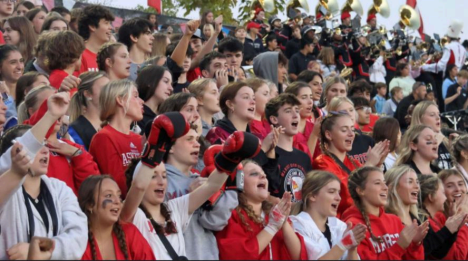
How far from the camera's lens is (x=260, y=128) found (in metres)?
7.75

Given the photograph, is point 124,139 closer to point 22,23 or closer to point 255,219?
point 255,219

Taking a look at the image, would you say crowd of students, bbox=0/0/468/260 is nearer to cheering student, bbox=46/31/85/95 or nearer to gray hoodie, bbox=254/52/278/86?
cheering student, bbox=46/31/85/95

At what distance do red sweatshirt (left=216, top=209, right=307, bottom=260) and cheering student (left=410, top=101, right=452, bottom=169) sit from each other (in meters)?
3.48

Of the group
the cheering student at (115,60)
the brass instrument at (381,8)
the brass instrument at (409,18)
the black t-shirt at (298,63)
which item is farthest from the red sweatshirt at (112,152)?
the brass instrument at (409,18)

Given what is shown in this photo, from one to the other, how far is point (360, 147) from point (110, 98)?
287 centimetres

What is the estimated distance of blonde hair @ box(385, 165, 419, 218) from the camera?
7.02 metres

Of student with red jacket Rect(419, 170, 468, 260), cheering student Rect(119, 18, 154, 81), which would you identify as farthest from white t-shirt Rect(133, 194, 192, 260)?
cheering student Rect(119, 18, 154, 81)

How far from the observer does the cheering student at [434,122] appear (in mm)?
9156

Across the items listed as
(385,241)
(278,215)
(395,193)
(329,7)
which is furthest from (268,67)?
(329,7)

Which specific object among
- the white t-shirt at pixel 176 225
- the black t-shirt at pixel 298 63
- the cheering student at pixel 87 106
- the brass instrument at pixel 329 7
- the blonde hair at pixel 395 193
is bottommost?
the brass instrument at pixel 329 7

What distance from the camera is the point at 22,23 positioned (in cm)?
889

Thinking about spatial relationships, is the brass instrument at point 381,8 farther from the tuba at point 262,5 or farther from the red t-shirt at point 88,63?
the red t-shirt at point 88,63

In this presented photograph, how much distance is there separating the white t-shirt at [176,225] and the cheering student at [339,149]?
1.88 metres

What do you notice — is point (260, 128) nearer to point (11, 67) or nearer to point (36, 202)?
point (11, 67)
